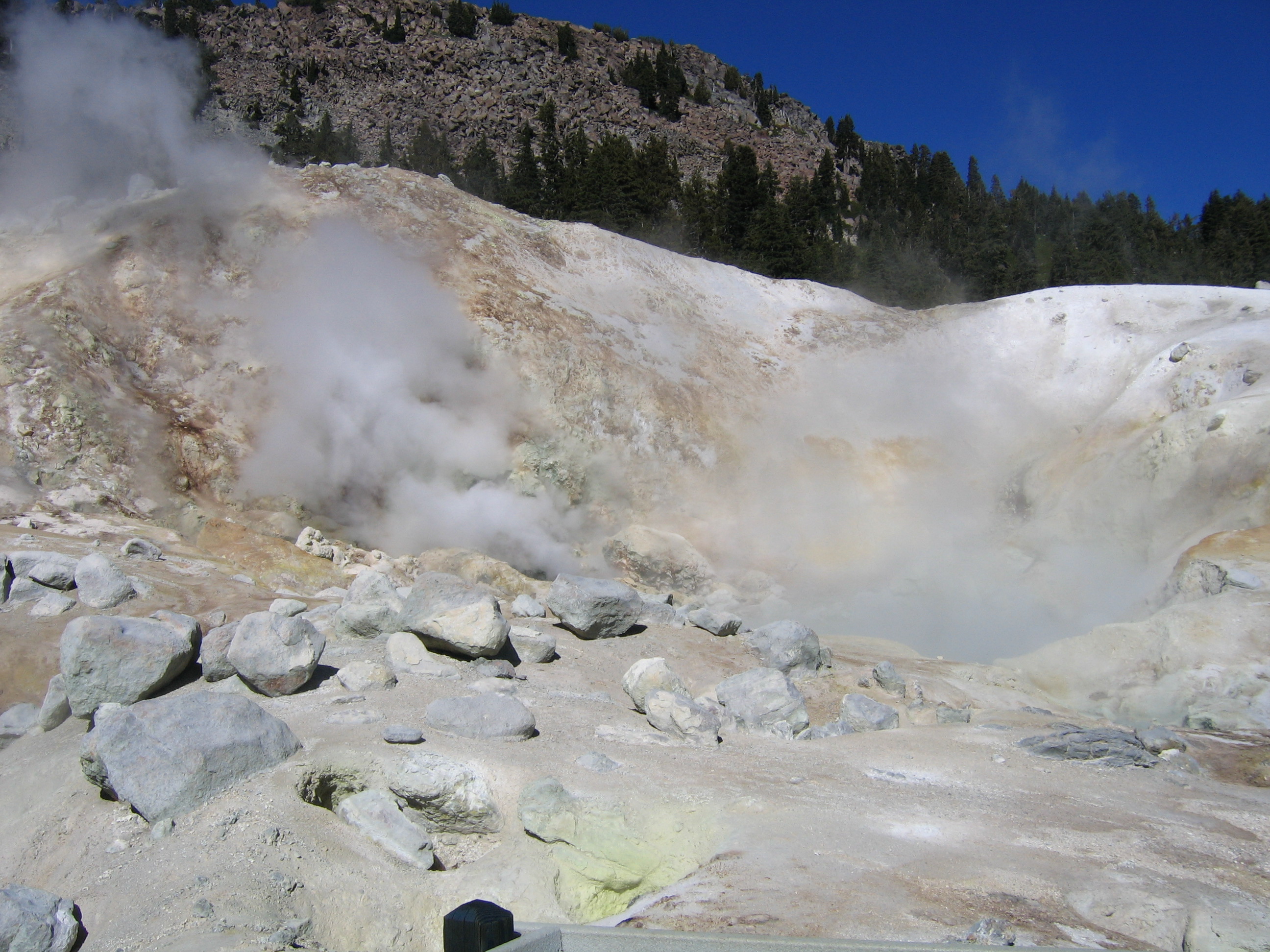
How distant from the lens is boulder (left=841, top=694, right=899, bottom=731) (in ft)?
22.5

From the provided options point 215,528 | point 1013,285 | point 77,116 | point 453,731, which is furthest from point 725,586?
point 1013,285

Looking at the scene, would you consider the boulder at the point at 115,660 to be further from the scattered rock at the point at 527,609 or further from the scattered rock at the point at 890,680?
the scattered rock at the point at 890,680

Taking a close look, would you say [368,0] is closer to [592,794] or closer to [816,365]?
[816,365]

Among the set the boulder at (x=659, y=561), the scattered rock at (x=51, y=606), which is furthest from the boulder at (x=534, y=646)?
the boulder at (x=659, y=561)

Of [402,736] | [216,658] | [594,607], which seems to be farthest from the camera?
[594,607]

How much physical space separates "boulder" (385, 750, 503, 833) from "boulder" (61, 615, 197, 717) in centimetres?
203

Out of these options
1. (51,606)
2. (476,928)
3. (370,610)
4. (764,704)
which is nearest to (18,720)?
(51,606)

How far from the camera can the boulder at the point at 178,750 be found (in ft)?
13.2

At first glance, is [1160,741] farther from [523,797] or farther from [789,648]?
[523,797]

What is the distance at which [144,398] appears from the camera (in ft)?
39.3

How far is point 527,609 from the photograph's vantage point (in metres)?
8.45

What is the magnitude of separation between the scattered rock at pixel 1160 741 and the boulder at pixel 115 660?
6.93 meters

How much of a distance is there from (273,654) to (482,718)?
1.49 meters

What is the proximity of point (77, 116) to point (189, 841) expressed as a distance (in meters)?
15.9
